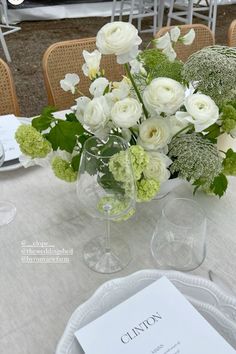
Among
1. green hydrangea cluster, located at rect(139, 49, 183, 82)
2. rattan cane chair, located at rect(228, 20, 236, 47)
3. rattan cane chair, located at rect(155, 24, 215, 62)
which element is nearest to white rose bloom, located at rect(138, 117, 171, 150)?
green hydrangea cluster, located at rect(139, 49, 183, 82)

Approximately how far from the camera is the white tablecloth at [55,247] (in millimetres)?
611

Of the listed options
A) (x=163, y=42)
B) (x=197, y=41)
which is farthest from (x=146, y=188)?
(x=197, y=41)

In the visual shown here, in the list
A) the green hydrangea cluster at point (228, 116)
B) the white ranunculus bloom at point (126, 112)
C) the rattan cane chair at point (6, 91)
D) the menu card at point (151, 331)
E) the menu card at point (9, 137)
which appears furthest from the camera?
the rattan cane chair at point (6, 91)

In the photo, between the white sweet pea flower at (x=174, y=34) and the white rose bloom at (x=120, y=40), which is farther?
the white sweet pea flower at (x=174, y=34)

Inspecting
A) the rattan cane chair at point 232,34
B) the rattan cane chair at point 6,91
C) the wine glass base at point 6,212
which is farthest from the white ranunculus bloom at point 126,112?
the rattan cane chair at point 232,34

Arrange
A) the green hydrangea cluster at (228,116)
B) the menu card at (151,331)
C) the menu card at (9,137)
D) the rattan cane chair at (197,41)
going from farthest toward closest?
the rattan cane chair at (197,41) → the menu card at (9,137) → the green hydrangea cluster at (228,116) → the menu card at (151,331)

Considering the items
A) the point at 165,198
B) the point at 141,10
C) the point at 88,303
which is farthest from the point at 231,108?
the point at 141,10

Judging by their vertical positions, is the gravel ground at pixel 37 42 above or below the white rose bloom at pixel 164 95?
below

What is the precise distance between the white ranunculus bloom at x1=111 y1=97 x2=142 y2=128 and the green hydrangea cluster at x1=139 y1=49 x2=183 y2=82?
114 mm

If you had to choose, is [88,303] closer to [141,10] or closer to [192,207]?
[192,207]

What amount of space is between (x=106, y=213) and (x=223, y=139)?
1.21ft

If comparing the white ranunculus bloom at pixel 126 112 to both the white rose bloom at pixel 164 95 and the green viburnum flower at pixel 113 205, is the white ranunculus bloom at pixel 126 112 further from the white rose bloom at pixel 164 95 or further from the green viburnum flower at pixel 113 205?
the green viburnum flower at pixel 113 205

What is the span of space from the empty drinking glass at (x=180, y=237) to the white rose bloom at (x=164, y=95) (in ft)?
0.59

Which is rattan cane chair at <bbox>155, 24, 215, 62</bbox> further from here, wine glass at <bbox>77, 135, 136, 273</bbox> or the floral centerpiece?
wine glass at <bbox>77, 135, 136, 273</bbox>
